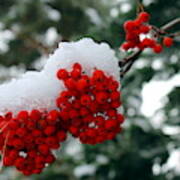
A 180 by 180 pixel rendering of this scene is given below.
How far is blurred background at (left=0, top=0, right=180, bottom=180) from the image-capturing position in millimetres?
2461

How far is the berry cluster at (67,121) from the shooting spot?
1316mm

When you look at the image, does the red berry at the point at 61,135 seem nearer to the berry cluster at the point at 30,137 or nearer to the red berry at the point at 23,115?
the berry cluster at the point at 30,137

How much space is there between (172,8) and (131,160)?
3.95 feet

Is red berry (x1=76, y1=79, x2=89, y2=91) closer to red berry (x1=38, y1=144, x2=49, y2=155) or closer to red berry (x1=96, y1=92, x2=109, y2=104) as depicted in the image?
red berry (x1=96, y1=92, x2=109, y2=104)

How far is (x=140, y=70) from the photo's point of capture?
8.01 ft

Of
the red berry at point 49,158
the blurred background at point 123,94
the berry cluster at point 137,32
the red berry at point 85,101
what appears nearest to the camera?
the red berry at point 85,101

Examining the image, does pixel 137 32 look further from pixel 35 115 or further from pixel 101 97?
pixel 35 115

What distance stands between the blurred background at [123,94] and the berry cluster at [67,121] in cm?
36

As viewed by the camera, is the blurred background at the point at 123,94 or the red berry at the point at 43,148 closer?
the red berry at the point at 43,148

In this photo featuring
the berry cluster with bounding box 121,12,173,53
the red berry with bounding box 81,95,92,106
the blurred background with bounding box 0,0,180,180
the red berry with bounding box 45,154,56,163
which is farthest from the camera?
the blurred background with bounding box 0,0,180,180

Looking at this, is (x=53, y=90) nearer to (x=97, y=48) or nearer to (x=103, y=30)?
(x=97, y=48)

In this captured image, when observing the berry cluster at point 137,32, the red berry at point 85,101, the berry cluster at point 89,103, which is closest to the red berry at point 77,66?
the berry cluster at point 89,103

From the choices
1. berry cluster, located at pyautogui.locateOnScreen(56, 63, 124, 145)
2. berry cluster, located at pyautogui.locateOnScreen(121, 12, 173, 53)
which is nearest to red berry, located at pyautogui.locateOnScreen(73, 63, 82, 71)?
berry cluster, located at pyautogui.locateOnScreen(56, 63, 124, 145)

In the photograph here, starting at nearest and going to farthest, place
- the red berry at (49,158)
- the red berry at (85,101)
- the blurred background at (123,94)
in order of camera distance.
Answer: the red berry at (85,101) < the red berry at (49,158) < the blurred background at (123,94)
